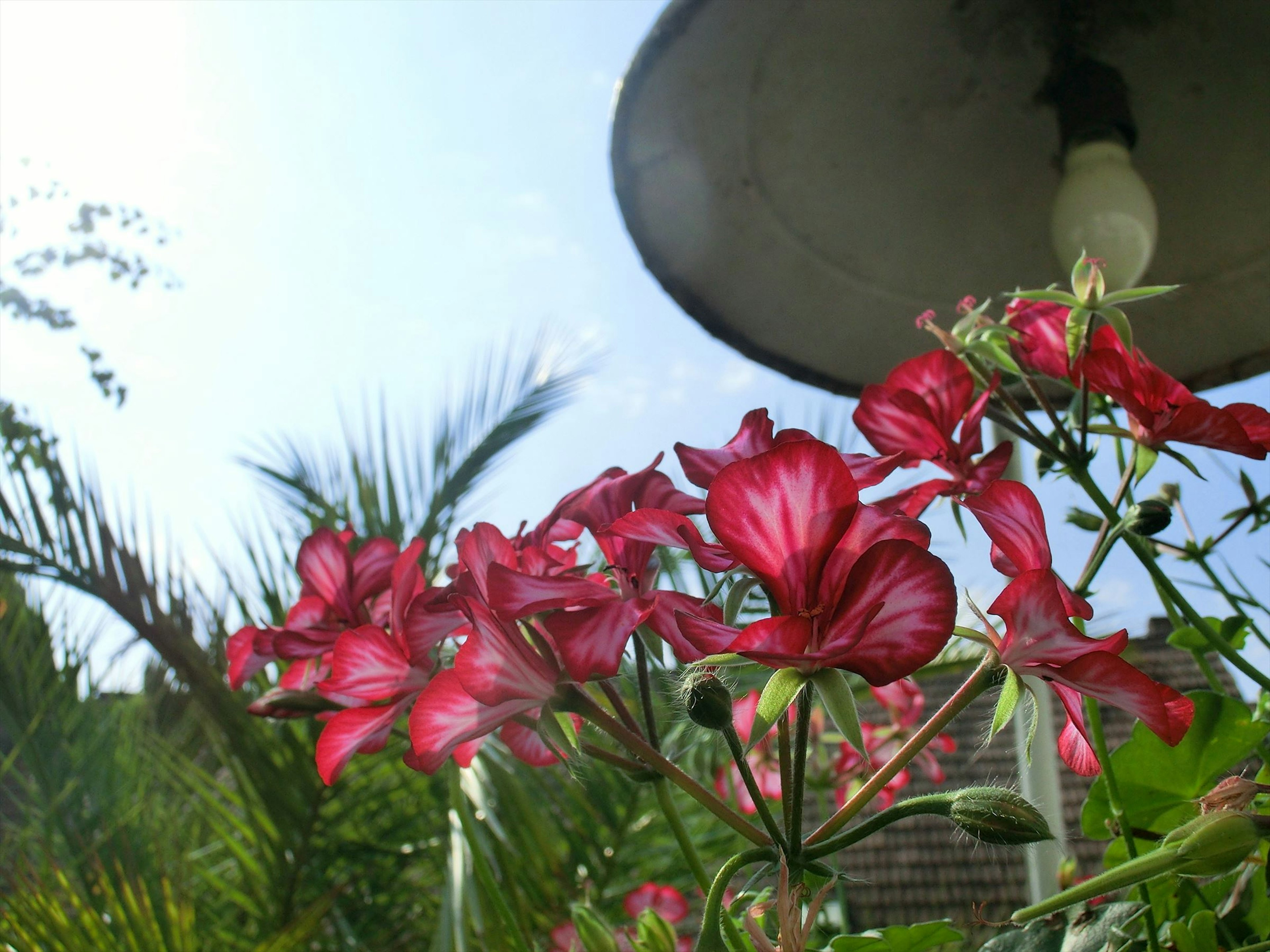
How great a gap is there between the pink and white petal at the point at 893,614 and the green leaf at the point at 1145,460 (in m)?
0.22

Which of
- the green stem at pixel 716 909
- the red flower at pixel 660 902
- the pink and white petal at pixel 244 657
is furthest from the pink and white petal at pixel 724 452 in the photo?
the red flower at pixel 660 902

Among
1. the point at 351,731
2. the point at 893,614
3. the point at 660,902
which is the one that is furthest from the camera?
the point at 660,902

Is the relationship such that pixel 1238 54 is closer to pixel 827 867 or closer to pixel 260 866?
pixel 827 867

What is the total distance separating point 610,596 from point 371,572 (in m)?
0.17

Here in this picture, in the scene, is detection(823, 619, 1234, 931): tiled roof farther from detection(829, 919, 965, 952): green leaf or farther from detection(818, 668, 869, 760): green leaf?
detection(818, 668, 869, 760): green leaf

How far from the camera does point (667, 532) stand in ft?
0.78

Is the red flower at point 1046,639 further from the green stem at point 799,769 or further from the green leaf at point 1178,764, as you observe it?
the green leaf at point 1178,764

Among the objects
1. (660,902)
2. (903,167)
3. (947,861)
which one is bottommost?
(947,861)

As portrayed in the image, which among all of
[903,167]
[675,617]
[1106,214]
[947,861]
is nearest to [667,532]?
[675,617]

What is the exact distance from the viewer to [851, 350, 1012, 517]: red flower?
1.29 ft

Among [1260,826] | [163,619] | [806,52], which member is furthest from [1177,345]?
[163,619]

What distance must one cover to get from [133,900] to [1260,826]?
0.70m

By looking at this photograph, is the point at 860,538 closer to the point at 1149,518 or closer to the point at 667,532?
the point at 667,532

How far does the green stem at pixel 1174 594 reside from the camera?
1.16 feet
